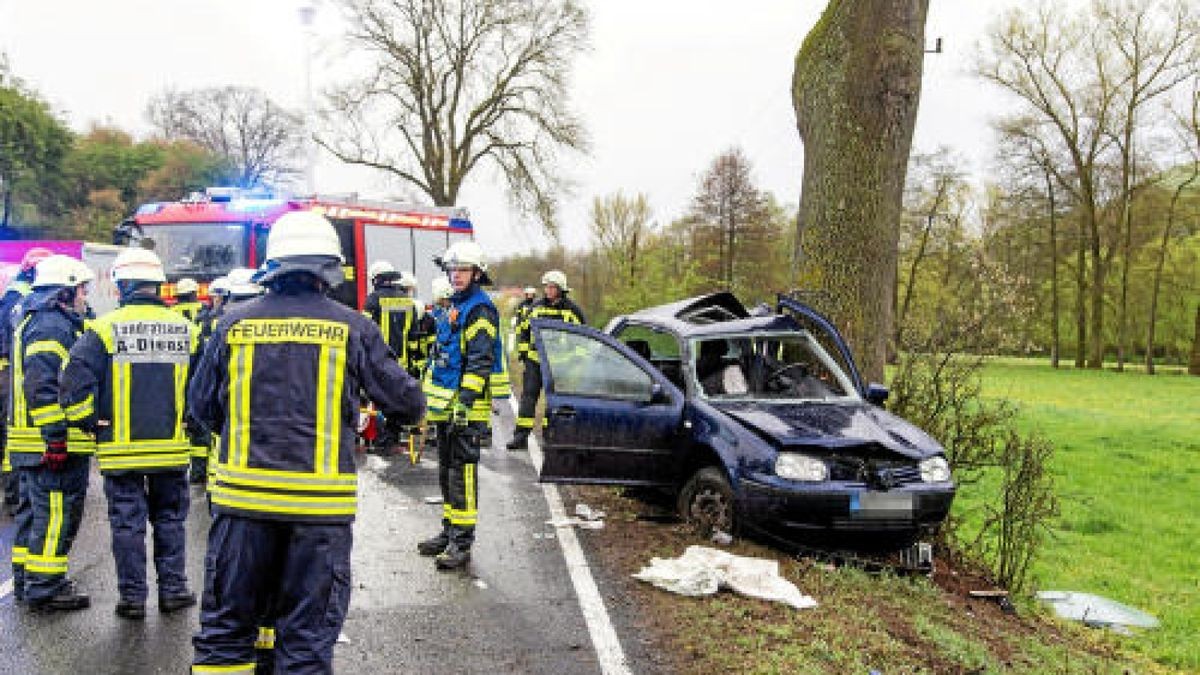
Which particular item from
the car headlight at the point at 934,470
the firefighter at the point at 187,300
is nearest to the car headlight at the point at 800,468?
the car headlight at the point at 934,470

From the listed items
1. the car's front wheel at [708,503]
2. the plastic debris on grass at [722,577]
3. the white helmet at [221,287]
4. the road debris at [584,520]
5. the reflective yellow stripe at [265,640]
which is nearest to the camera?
the reflective yellow stripe at [265,640]

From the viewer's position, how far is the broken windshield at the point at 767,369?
6.97 metres

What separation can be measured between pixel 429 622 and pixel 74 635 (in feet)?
5.54

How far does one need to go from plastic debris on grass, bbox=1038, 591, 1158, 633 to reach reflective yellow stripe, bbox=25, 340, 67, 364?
7.07m

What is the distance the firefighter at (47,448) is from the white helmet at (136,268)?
27.9 inches

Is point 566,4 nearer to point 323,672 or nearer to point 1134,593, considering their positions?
point 1134,593

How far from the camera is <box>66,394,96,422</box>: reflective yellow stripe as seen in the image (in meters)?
4.68

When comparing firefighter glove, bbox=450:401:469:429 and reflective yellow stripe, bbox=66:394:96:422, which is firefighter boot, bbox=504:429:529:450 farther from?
reflective yellow stripe, bbox=66:394:96:422

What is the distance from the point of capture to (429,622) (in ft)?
15.9

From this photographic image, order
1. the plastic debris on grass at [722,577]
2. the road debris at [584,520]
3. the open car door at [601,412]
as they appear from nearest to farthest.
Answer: the plastic debris on grass at [722,577] < the open car door at [601,412] < the road debris at [584,520]

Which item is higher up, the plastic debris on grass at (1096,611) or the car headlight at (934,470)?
the car headlight at (934,470)

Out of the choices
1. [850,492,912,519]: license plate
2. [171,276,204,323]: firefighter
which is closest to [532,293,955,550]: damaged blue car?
[850,492,912,519]: license plate

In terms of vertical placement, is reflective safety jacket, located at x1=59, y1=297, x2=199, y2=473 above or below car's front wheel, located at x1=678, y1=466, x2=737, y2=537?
above

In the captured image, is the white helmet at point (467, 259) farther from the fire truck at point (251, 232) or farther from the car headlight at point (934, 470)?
the fire truck at point (251, 232)
